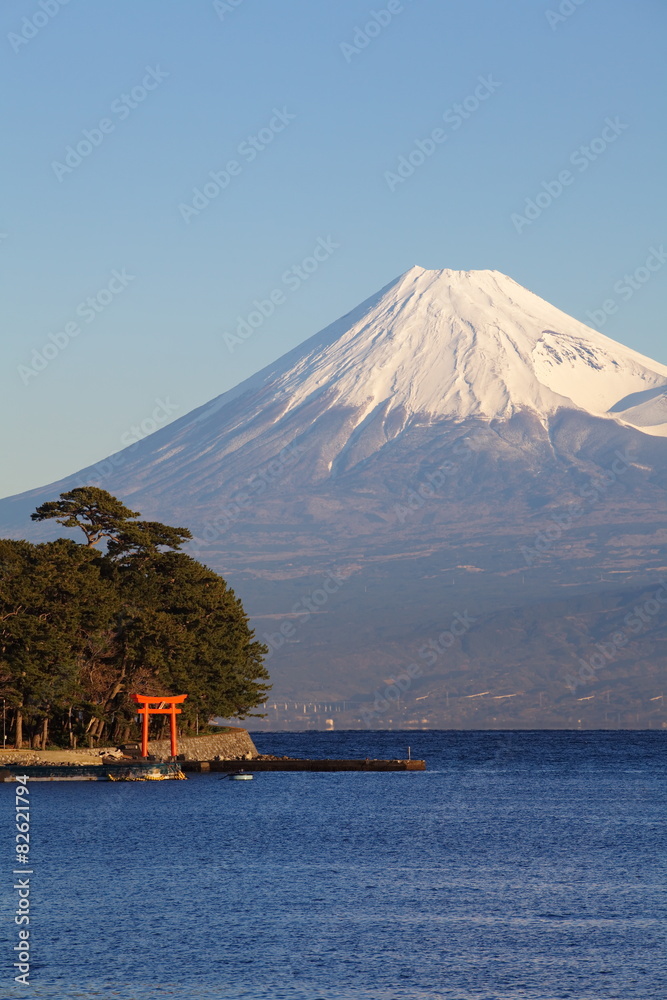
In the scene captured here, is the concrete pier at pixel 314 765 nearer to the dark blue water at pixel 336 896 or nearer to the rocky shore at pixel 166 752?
the rocky shore at pixel 166 752

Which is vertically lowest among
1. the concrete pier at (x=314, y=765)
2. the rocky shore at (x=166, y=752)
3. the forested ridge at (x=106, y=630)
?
the concrete pier at (x=314, y=765)

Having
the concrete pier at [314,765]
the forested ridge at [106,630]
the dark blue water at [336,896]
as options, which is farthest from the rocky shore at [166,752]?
the dark blue water at [336,896]

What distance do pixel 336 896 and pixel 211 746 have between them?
60.6 m

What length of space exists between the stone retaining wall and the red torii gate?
133cm

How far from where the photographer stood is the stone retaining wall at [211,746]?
303 feet

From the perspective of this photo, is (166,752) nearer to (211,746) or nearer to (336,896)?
(211,746)

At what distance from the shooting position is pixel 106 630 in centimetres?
8350

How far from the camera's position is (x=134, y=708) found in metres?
88.9

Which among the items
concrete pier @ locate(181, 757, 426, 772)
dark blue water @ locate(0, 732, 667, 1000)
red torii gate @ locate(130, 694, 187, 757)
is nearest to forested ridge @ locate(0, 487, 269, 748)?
red torii gate @ locate(130, 694, 187, 757)

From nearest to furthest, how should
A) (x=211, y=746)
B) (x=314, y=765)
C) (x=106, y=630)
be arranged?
(x=106, y=630), (x=314, y=765), (x=211, y=746)

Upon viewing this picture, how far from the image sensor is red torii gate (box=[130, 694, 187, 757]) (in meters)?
85.7

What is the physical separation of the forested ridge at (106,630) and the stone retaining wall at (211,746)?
1660 millimetres

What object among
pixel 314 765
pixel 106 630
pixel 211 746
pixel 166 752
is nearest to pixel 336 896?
pixel 106 630

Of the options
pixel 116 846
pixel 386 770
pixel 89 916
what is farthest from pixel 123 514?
pixel 89 916
